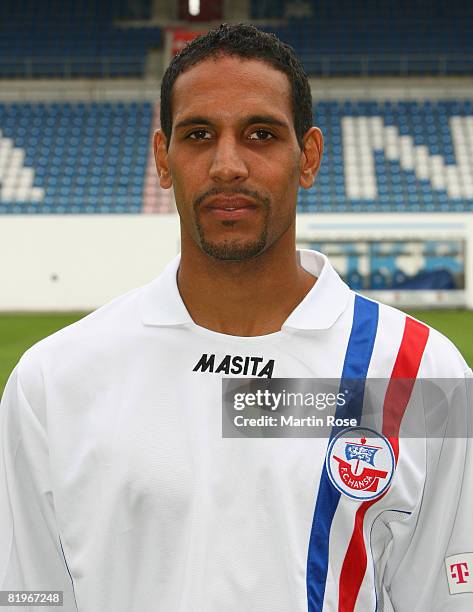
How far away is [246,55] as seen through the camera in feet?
4.14

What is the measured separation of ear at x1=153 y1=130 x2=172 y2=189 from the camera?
1379 millimetres

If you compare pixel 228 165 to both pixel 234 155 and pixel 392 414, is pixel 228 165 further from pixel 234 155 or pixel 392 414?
pixel 392 414

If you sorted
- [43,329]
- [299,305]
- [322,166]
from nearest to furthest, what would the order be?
[299,305], [43,329], [322,166]

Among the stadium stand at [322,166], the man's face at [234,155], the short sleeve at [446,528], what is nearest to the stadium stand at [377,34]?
the stadium stand at [322,166]

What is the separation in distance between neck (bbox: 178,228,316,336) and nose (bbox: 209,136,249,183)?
15cm

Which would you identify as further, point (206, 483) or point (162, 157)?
point (162, 157)

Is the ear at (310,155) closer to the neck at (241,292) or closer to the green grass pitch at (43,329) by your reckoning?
the neck at (241,292)

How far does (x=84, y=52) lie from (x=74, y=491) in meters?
21.5

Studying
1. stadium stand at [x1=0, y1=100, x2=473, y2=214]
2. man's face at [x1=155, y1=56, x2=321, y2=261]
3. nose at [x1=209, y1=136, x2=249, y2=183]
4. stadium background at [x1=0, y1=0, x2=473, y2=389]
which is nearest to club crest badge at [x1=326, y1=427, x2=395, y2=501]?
man's face at [x1=155, y1=56, x2=321, y2=261]

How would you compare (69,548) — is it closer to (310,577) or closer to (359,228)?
(310,577)

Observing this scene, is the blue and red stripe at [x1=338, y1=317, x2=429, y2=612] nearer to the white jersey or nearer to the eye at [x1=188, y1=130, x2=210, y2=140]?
the white jersey

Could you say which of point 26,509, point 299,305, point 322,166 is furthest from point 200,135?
point 322,166

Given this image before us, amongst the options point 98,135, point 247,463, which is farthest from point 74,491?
point 98,135

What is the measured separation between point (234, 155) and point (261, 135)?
2.6 inches
